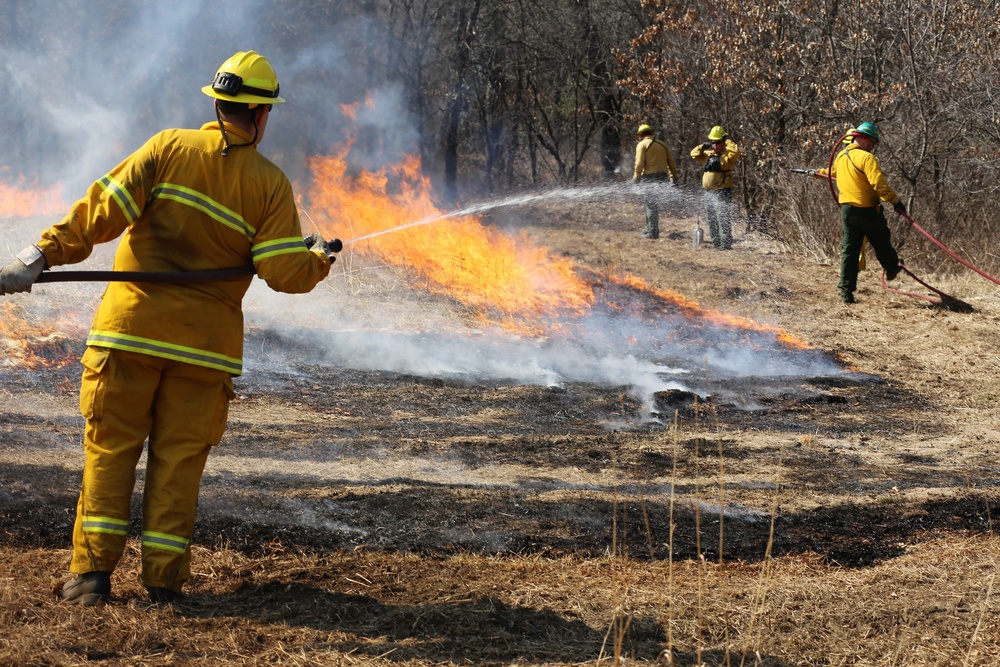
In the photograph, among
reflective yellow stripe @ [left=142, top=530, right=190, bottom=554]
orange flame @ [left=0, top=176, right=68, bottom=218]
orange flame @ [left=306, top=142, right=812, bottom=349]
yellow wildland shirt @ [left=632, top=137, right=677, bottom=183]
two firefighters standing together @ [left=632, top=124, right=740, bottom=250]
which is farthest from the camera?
yellow wildland shirt @ [left=632, top=137, right=677, bottom=183]

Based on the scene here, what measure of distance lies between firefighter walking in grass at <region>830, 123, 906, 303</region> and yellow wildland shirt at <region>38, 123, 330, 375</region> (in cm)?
854

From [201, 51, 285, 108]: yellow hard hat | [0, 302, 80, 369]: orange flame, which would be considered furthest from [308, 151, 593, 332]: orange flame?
[201, 51, 285, 108]: yellow hard hat

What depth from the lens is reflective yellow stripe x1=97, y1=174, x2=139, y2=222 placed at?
3312 mm

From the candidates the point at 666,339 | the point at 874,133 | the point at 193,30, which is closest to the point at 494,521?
the point at 666,339

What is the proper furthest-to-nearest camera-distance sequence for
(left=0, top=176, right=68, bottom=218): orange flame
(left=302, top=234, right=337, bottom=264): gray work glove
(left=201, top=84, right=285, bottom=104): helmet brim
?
(left=0, top=176, right=68, bottom=218): orange flame < (left=302, top=234, right=337, bottom=264): gray work glove < (left=201, top=84, right=285, bottom=104): helmet brim

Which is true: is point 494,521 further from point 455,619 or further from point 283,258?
point 283,258

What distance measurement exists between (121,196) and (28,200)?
406 inches

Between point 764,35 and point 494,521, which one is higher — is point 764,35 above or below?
above

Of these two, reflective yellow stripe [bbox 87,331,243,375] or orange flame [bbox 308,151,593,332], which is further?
orange flame [bbox 308,151,593,332]

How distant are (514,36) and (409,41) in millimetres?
4342

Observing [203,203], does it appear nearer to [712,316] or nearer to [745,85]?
[712,316]

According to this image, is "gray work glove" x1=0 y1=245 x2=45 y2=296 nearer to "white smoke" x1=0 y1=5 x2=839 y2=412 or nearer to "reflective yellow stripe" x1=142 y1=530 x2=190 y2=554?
"reflective yellow stripe" x1=142 y1=530 x2=190 y2=554

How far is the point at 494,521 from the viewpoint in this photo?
4.66 metres

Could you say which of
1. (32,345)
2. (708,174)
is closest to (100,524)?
(32,345)
